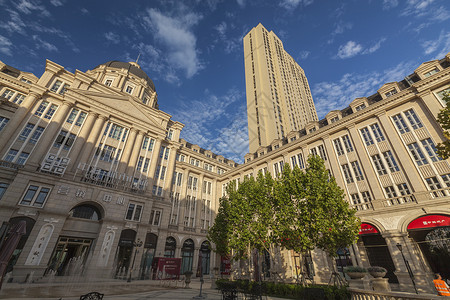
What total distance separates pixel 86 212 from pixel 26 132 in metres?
13.4

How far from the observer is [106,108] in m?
33.2

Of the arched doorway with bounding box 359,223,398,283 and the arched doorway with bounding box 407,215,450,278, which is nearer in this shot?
the arched doorway with bounding box 407,215,450,278

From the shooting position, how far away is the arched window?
2575cm

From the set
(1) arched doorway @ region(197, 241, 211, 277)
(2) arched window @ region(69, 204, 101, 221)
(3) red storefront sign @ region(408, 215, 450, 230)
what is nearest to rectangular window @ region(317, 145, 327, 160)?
(3) red storefront sign @ region(408, 215, 450, 230)

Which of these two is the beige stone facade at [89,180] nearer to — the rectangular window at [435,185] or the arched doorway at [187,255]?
the arched doorway at [187,255]

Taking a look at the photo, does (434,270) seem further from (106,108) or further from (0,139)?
(0,139)

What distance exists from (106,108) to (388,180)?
41.2 m

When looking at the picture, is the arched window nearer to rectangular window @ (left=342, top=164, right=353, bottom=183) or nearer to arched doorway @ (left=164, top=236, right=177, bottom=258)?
arched doorway @ (left=164, top=236, right=177, bottom=258)

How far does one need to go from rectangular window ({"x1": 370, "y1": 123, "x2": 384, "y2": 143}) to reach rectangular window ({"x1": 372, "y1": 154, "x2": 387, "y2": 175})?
6.83 ft

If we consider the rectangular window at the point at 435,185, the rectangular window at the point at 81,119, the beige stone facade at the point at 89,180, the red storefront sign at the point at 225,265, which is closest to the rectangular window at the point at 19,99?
the beige stone facade at the point at 89,180

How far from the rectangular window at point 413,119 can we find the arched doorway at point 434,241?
32.4ft

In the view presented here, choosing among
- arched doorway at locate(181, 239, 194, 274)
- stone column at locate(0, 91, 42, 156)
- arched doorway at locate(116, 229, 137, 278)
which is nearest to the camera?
stone column at locate(0, 91, 42, 156)

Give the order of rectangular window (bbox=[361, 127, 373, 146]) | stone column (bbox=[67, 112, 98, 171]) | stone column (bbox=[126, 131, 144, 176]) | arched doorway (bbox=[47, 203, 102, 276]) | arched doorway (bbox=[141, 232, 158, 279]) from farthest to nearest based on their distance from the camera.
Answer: stone column (bbox=[126, 131, 144, 176]), arched doorway (bbox=[141, 232, 158, 279]), stone column (bbox=[67, 112, 98, 171]), rectangular window (bbox=[361, 127, 373, 146]), arched doorway (bbox=[47, 203, 102, 276])

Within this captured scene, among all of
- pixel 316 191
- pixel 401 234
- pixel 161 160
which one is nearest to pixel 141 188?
pixel 161 160
